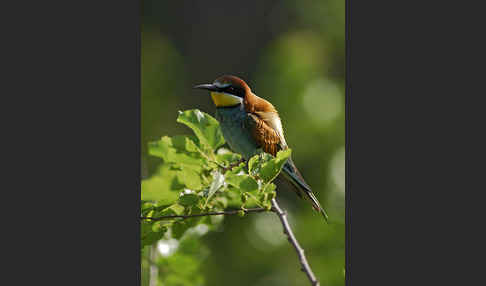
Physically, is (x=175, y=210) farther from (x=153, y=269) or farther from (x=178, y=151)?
(x=153, y=269)

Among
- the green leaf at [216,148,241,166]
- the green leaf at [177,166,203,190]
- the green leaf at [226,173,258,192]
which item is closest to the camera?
the green leaf at [226,173,258,192]

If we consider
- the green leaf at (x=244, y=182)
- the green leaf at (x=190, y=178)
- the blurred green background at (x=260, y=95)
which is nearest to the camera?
the green leaf at (x=244, y=182)

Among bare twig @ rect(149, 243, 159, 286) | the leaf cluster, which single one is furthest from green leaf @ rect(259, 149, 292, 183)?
bare twig @ rect(149, 243, 159, 286)

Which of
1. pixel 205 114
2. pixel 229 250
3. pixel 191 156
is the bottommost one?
pixel 229 250

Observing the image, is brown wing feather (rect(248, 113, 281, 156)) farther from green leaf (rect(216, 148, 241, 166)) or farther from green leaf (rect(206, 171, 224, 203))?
green leaf (rect(206, 171, 224, 203))

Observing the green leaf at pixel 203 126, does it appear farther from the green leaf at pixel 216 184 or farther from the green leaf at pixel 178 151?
the green leaf at pixel 216 184

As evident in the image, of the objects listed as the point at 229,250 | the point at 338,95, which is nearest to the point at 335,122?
the point at 338,95

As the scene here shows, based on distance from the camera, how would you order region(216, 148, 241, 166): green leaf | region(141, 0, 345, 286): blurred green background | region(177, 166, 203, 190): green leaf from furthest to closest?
region(141, 0, 345, 286): blurred green background, region(216, 148, 241, 166): green leaf, region(177, 166, 203, 190): green leaf

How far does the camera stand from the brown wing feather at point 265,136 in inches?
89.8

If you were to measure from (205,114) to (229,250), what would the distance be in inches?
30.5

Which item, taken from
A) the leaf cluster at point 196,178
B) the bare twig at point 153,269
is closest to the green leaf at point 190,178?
the leaf cluster at point 196,178

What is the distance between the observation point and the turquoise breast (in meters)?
2.30

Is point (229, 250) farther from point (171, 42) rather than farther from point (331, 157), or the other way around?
point (171, 42)

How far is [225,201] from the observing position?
7.67 ft
